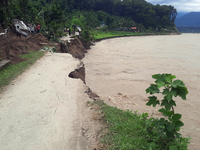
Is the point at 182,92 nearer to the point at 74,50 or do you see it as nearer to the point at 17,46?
the point at 17,46

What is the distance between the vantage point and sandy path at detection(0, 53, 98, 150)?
3.05 metres

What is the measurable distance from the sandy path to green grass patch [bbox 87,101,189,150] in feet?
1.36

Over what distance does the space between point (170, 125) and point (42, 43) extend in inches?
492

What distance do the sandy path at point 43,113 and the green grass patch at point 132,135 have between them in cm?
42

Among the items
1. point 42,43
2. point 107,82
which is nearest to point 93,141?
point 107,82

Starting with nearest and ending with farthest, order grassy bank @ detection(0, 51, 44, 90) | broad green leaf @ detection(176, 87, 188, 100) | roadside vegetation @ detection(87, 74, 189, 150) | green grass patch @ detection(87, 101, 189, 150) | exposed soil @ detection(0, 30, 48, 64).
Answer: broad green leaf @ detection(176, 87, 188, 100)
roadside vegetation @ detection(87, 74, 189, 150)
green grass patch @ detection(87, 101, 189, 150)
grassy bank @ detection(0, 51, 44, 90)
exposed soil @ detection(0, 30, 48, 64)

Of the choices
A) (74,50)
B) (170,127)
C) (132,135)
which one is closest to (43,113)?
(132,135)

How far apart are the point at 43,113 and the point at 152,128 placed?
92.4 inches

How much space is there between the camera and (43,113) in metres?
3.95

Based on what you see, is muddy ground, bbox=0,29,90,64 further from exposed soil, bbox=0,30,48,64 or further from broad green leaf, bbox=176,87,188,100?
broad green leaf, bbox=176,87,188,100

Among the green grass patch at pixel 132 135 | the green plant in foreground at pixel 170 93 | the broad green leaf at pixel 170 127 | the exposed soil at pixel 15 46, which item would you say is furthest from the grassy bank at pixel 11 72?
the broad green leaf at pixel 170 127

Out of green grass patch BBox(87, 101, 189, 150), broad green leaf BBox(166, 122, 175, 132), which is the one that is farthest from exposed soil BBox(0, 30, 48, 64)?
broad green leaf BBox(166, 122, 175, 132)

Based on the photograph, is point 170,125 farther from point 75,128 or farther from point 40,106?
point 40,106

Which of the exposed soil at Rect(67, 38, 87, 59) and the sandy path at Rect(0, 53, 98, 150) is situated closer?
the sandy path at Rect(0, 53, 98, 150)
